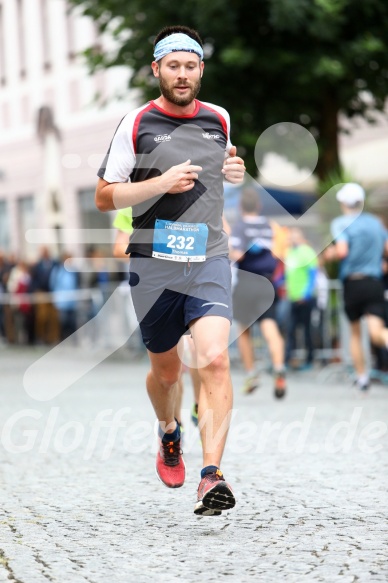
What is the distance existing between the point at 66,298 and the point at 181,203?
16306mm

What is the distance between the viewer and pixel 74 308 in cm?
2183

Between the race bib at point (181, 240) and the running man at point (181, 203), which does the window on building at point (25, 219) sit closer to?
the running man at point (181, 203)

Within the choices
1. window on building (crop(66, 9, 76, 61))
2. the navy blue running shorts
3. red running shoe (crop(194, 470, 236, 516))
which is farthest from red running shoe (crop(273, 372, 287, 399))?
window on building (crop(66, 9, 76, 61))

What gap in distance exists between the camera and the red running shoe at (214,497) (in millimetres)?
5191

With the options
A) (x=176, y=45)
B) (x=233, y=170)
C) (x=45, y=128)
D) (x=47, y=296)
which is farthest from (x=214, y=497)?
(x=45, y=128)

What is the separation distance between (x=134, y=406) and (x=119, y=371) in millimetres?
5368

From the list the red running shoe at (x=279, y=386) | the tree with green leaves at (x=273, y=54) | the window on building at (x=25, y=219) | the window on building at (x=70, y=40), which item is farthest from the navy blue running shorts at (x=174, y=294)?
the window on building at (x=25, y=219)

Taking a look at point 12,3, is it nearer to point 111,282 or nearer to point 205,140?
point 111,282

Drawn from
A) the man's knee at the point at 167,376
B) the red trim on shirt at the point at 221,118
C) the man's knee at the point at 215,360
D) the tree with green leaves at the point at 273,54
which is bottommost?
the man's knee at the point at 167,376

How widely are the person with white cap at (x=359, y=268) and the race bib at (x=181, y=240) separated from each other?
22.1 feet

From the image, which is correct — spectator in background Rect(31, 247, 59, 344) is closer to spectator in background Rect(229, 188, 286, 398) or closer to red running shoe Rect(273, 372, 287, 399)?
spectator in background Rect(229, 188, 286, 398)

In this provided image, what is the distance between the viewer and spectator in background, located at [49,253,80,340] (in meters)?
21.9

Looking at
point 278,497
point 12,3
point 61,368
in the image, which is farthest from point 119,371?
point 12,3

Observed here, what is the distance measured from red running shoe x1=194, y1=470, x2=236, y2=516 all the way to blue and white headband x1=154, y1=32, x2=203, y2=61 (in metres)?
1.77
